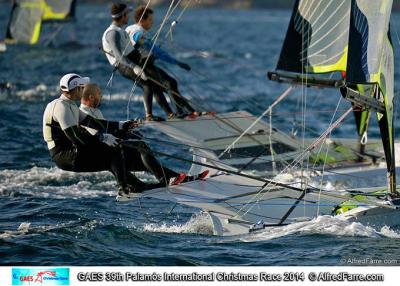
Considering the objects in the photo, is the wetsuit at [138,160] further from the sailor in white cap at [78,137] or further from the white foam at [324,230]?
the white foam at [324,230]

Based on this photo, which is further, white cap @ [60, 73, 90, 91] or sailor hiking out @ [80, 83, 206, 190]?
sailor hiking out @ [80, 83, 206, 190]

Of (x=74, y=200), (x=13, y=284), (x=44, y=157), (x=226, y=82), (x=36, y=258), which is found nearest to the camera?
(x=13, y=284)

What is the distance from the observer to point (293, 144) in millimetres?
13078

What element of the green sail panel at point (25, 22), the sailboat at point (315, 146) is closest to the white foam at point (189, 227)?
the sailboat at point (315, 146)

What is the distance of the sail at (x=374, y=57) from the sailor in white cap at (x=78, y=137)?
2.31m

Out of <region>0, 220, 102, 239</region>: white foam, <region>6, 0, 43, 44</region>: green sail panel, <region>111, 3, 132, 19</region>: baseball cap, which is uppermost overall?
<region>111, 3, 132, 19</region>: baseball cap

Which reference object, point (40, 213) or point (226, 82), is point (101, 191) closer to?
point (40, 213)

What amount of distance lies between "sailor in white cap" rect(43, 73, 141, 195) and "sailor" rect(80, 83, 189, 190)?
0.26 feet

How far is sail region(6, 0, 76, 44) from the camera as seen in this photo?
92.0 feet

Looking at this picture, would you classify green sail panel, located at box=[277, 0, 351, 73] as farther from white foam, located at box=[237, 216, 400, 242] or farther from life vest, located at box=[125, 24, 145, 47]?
white foam, located at box=[237, 216, 400, 242]

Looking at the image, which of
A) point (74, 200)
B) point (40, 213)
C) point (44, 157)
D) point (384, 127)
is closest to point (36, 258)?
point (40, 213)

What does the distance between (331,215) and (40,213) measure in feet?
9.76

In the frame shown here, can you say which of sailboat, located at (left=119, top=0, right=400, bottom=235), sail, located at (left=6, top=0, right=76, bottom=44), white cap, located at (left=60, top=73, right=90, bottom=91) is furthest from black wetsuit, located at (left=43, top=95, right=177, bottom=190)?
sail, located at (left=6, top=0, right=76, bottom=44)

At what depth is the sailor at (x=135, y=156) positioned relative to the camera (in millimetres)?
9750
